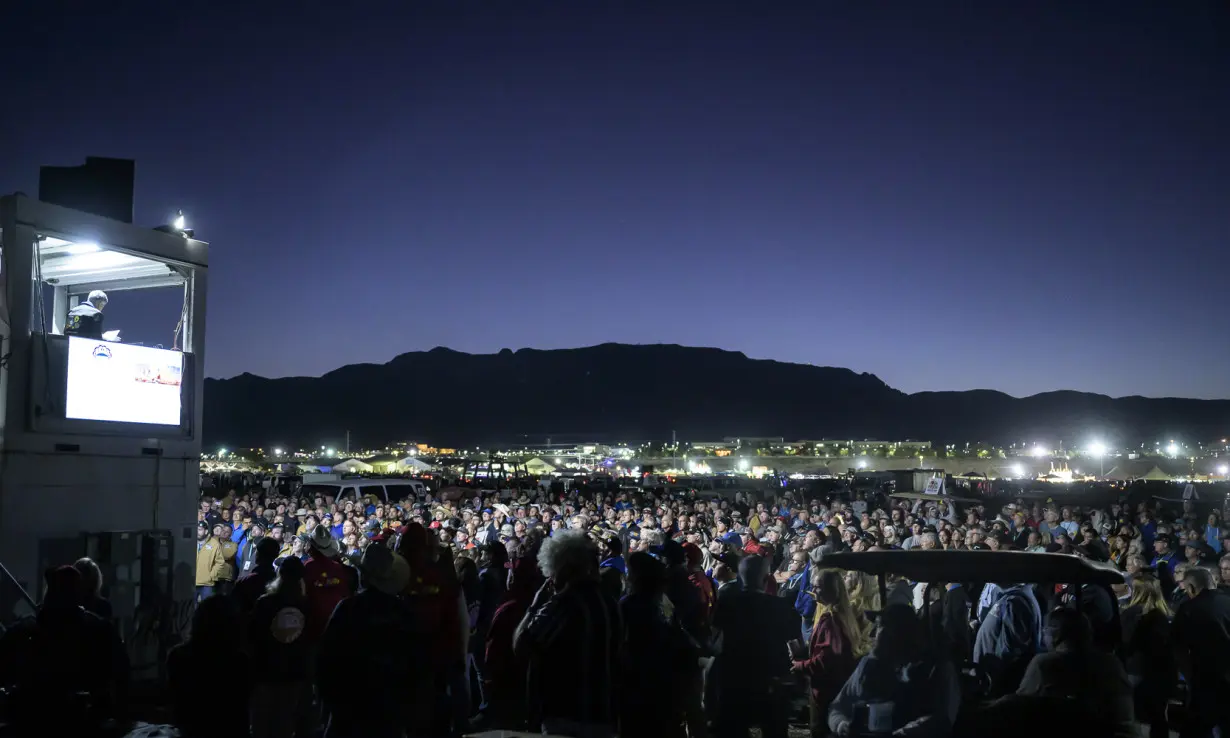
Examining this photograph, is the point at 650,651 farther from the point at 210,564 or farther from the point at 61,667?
the point at 210,564

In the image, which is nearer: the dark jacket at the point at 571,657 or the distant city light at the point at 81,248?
the dark jacket at the point at 571,657

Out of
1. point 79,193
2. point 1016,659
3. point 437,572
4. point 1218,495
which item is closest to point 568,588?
point 437,572

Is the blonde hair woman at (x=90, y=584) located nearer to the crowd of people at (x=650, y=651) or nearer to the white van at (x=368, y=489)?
the crowd of people at (x=650, y=651)

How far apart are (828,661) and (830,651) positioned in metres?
0.06

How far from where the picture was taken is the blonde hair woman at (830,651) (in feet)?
19.6

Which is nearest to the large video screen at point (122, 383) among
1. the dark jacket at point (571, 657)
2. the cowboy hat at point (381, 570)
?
the cowboy hat at point (381, 570)

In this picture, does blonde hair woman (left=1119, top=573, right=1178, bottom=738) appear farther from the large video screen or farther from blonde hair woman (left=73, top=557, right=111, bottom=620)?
the large video screen

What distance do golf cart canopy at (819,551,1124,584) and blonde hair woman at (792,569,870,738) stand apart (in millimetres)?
197

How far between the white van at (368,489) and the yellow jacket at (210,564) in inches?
520

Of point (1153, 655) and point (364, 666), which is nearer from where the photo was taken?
point (364, 666)

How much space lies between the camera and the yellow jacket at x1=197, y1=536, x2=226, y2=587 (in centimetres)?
1230

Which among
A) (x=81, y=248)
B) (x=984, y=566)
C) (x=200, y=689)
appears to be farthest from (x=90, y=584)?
(x=81, y=248)

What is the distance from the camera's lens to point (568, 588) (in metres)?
4.45

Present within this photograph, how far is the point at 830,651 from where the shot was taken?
6.00m
